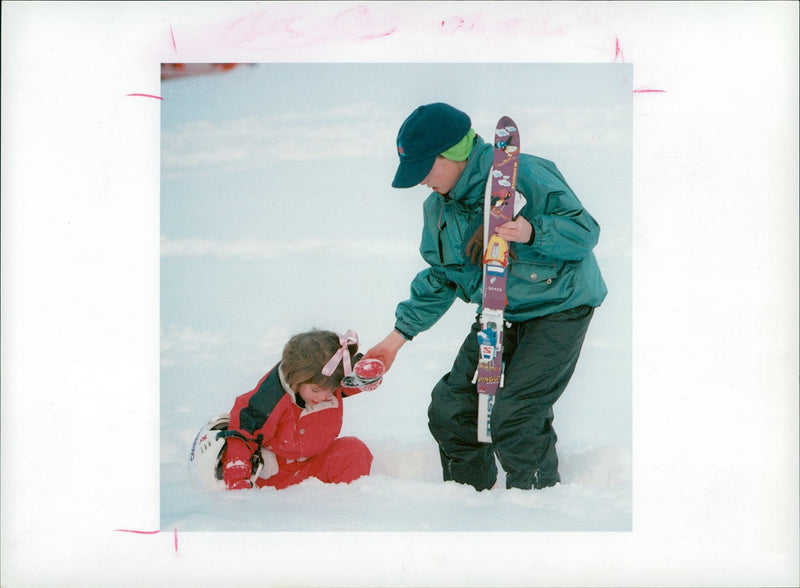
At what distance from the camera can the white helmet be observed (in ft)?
6.73

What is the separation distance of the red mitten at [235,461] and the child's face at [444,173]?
833 millimetres

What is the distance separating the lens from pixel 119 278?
2.12m

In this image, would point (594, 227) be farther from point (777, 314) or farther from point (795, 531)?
point (795, 531)

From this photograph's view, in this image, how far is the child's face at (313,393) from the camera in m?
2.07

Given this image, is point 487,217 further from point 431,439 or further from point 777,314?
point 777,314

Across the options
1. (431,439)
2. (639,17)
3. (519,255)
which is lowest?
(431,439)

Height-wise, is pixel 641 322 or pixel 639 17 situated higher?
pixel 639 17

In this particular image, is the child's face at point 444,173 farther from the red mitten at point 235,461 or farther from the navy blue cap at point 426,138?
the red mitten at point 235,461

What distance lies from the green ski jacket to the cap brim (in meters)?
0.08

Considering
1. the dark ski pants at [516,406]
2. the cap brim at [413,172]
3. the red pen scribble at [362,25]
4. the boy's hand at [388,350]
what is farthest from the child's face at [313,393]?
the red pen scribble at [362,25]

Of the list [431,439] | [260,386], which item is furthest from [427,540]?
[260,386]

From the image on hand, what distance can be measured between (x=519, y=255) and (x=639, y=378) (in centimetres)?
52

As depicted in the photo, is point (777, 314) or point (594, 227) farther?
point (777, 314)

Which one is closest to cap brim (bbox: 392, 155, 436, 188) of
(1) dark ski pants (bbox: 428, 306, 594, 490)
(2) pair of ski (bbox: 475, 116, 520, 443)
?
(2) pair of ski (bbox: 475, 116, 520, 443)
